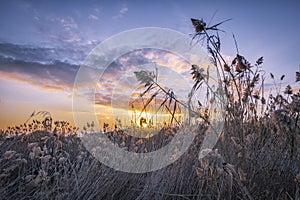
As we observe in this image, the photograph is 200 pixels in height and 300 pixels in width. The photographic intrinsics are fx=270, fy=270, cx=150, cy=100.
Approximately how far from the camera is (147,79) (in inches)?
92.4

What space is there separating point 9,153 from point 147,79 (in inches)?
56.5

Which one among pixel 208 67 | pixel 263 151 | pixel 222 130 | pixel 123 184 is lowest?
pixel 123 184

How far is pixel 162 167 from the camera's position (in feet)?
10.2

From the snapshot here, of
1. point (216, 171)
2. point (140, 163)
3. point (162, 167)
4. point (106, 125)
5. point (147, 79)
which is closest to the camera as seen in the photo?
point (216, 171)

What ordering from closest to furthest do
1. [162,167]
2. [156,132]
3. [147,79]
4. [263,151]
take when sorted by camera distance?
[147,79]
[263,151]
[162,167]
[156,132]

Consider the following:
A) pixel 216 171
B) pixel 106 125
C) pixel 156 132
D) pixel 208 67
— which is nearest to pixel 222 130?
pixel 208 67

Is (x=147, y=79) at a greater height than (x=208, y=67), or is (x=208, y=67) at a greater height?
(x=208, y=67)

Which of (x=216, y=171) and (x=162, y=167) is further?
(x=162, y=167)

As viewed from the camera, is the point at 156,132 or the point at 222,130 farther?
the point at 156,132

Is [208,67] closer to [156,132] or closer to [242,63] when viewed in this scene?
[242,63]

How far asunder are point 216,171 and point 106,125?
403cm

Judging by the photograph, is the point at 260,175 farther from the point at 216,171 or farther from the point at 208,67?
the point at 208,67

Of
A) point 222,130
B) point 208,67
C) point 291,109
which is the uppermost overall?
point 208,67

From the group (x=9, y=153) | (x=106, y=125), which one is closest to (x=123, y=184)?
(x=9, y=153)
